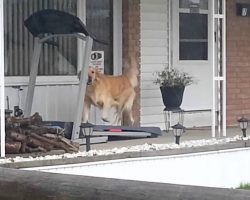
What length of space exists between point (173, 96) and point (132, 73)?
96 cm

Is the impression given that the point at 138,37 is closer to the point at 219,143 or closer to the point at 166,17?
the point at 166,17

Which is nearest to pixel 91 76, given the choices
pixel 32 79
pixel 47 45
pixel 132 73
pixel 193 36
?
pixel 32 79

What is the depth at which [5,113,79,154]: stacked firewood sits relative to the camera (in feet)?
30.6

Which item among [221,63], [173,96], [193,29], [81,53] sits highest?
[193,29]

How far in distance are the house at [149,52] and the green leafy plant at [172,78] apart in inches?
6.8

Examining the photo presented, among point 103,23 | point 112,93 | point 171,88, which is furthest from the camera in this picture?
point 171,88

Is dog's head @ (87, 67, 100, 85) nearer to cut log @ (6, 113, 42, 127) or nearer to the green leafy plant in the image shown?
cut log @ (6, 113, 42, 127)

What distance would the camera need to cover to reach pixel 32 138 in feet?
31.0

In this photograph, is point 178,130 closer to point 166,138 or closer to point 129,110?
point 166,138

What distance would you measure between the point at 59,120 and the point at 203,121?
9.97 ft

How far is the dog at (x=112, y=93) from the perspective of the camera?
11.2m

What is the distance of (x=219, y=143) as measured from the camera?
35.6 feet

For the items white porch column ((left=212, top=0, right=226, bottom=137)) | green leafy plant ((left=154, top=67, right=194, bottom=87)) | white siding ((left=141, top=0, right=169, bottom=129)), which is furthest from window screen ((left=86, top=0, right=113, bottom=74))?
white porch column ((left=212, top=0, right=226, bottom=137))

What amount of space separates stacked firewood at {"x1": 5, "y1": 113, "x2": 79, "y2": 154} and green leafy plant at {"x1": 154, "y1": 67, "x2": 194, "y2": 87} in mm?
3306
